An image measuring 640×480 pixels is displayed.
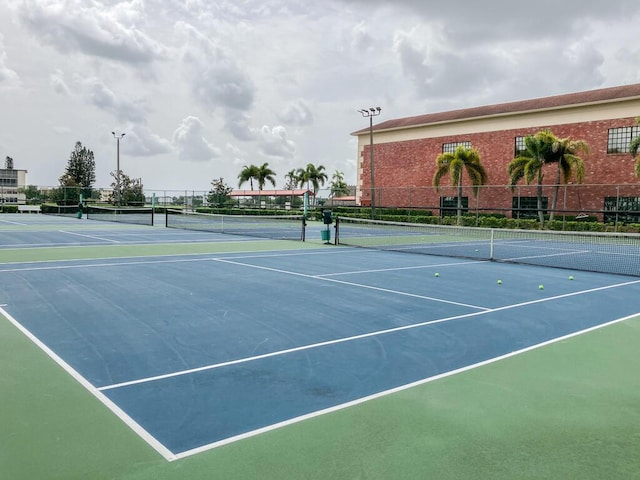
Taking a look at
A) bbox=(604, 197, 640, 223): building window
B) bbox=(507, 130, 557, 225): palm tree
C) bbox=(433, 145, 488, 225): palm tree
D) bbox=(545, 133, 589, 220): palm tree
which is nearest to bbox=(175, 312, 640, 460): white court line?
bbox=(604, 197, 640, 223): building window

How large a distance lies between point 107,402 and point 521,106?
43.2 m

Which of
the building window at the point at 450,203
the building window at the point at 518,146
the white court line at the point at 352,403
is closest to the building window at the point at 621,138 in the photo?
the building window at the point at 518,146

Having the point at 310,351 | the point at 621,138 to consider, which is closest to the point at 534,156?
the point at 621,138

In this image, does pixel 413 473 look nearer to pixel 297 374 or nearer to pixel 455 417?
pixel 455 417

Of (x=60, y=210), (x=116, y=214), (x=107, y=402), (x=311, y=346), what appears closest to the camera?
(x=107, y=402)

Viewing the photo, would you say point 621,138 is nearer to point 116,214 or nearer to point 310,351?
point 310,351

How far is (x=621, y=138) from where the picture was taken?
36500 mm

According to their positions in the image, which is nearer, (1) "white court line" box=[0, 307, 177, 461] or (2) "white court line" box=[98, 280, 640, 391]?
(1) "white court line" box=[0, 307, 177, 461]

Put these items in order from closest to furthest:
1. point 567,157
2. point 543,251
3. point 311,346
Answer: point 311,346
point 543,251
point 567,157

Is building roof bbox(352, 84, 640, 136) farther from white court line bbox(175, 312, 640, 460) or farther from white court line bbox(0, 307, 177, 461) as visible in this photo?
white court line bbox(0, 307, 177, 461)

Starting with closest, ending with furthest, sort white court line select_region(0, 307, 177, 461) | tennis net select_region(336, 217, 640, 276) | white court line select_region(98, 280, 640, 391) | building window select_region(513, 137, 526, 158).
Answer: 1. white court line select_region(0, 307, 177, 461)
2. white court line select_region(98, 280, 640, 391)
3. tennis net select_region(336, 217, 640, 276)
4. building window select_region(513, 137, 526, 158)

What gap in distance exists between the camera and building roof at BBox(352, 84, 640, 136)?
37.4 m

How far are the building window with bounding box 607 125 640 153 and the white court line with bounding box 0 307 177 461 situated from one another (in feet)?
125

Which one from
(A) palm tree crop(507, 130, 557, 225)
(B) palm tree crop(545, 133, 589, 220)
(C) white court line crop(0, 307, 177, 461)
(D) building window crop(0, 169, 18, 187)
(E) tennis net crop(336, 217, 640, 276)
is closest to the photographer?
(C) white court line crop(0, 307, 177, 461)
